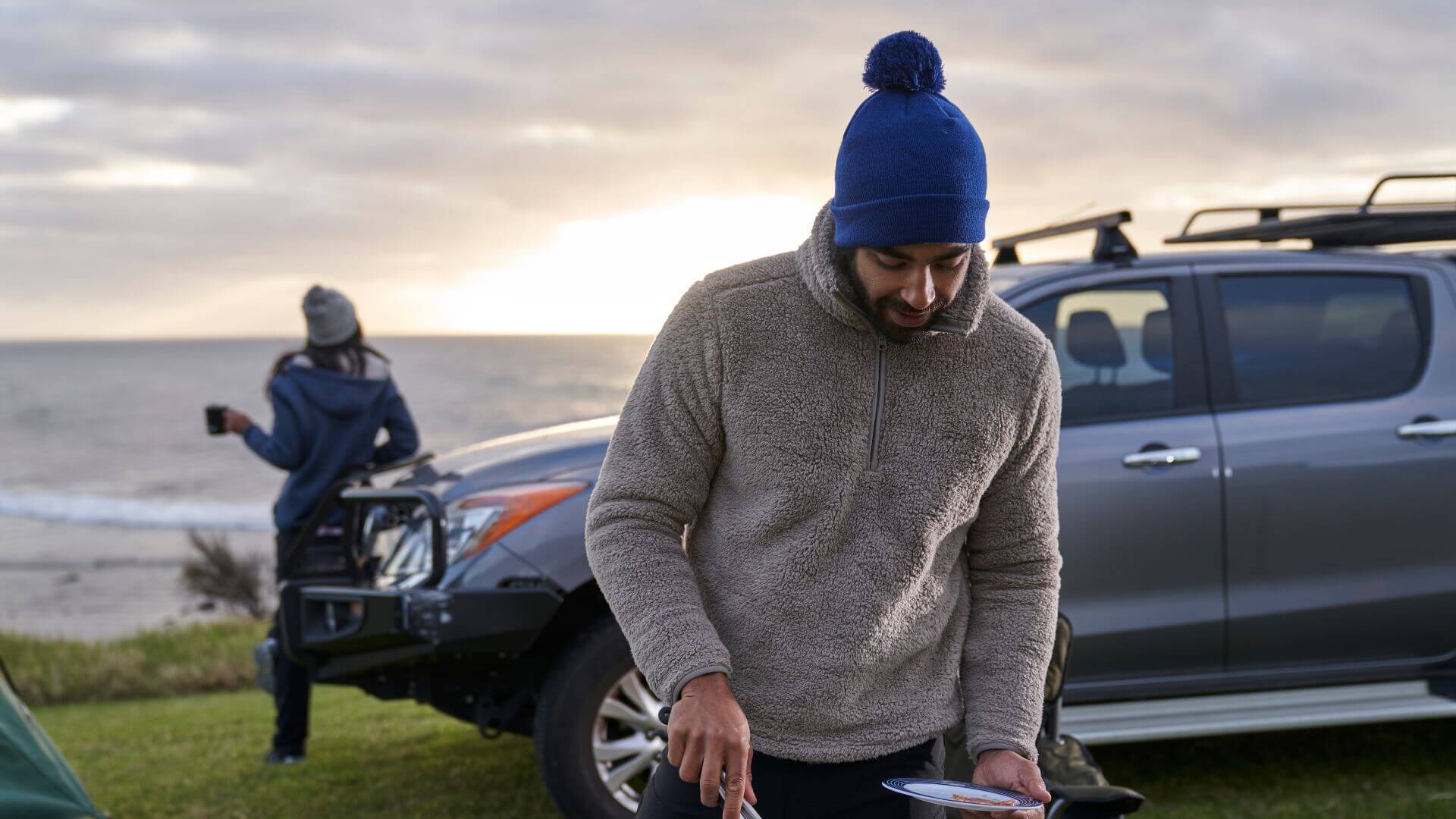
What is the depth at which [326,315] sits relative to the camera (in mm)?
5246

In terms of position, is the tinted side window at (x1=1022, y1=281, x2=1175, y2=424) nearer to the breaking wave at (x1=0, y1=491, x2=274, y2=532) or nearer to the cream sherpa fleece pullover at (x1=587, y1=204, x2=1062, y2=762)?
the cream sherpa fleece pullover at (x1=587, y1=204, x2=1062, y2=762)

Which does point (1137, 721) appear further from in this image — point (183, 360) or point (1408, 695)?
point (183, 360)

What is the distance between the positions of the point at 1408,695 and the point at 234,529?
951 inches

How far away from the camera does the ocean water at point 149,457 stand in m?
19.5

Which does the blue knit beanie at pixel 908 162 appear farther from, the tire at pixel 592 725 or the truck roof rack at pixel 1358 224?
the truck roof rack at pixel 1358 224

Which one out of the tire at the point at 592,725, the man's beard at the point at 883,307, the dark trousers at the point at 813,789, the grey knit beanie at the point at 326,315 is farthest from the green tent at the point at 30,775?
the man's beard at the point at 883,307

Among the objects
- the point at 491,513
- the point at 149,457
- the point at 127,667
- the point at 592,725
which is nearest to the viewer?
the point at 592,725

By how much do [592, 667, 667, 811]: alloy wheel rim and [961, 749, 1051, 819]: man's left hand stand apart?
2021 mm

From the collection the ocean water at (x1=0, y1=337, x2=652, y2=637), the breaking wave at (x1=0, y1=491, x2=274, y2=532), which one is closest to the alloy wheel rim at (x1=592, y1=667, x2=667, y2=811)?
the ocean water at (x1=0, y1=337, x2=652, y2=637)

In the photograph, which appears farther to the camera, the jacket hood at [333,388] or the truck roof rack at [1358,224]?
the jacket hood at [333,388]

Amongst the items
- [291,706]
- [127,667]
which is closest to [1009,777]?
[291,706]

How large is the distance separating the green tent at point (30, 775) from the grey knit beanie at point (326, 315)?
1.92 meters

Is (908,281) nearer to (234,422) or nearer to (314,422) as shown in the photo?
(314,422)

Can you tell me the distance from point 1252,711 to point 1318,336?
1300 millimetres
